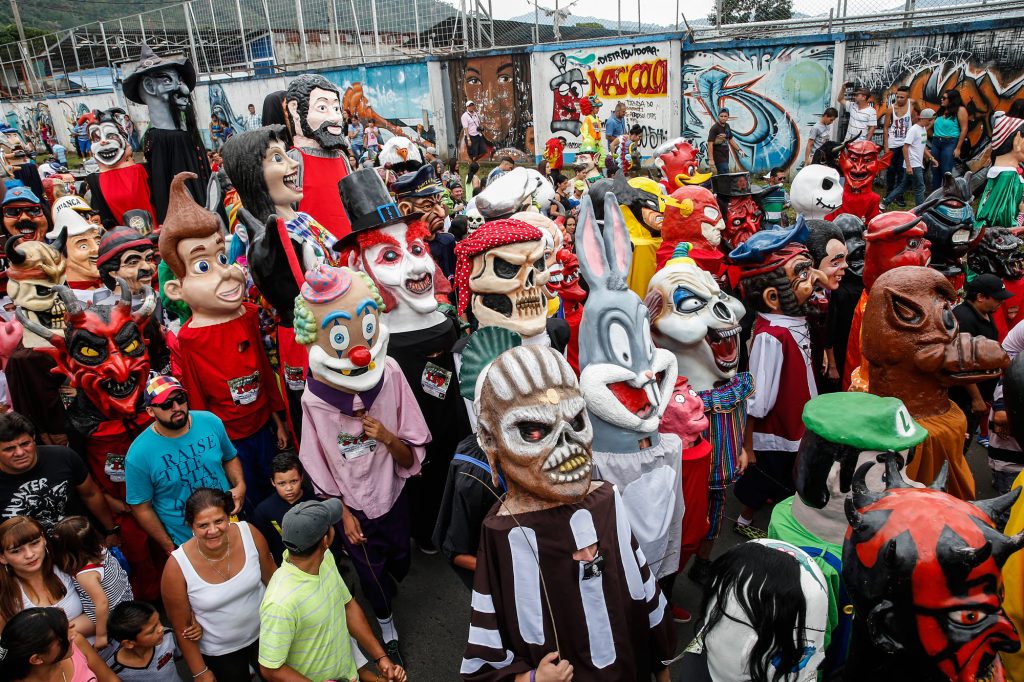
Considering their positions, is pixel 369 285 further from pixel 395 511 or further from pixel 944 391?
pixel 944 391

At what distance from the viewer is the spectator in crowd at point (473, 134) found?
1814cm

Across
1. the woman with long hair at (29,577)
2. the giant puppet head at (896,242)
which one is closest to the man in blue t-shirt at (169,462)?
the woman with long hair at (29,577)

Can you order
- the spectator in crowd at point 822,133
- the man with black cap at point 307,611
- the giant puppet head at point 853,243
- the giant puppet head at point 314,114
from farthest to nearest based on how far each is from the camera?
the spectator in crowd at point 822,133
the giant puppet head at point 314,114
the giant puppet head at point 853,243
the man with black cap at point 307,611

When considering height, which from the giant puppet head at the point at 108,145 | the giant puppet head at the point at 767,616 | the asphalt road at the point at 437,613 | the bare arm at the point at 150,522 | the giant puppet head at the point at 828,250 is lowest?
the asphalt road at the point at 437,613

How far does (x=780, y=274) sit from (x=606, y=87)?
13804 millimetres

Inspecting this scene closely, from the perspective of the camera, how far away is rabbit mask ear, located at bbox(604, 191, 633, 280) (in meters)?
3.14

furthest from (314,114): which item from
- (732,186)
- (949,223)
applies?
(949,223)

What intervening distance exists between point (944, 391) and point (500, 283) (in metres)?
2.28

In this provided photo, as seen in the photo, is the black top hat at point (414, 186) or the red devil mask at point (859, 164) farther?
the red devil mask at point (859, 164)

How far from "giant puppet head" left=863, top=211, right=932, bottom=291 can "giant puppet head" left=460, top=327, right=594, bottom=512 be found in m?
3.20

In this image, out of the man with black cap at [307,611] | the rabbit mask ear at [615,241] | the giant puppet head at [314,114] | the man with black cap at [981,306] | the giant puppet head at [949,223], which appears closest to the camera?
the man with black cap at [307,611]

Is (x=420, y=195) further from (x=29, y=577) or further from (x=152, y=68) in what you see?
(x=29, y=577)

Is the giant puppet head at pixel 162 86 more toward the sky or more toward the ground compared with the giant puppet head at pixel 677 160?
more toward the sky

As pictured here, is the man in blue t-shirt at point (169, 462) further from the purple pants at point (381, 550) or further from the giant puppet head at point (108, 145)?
the giant puppet head at point (108, 145)
